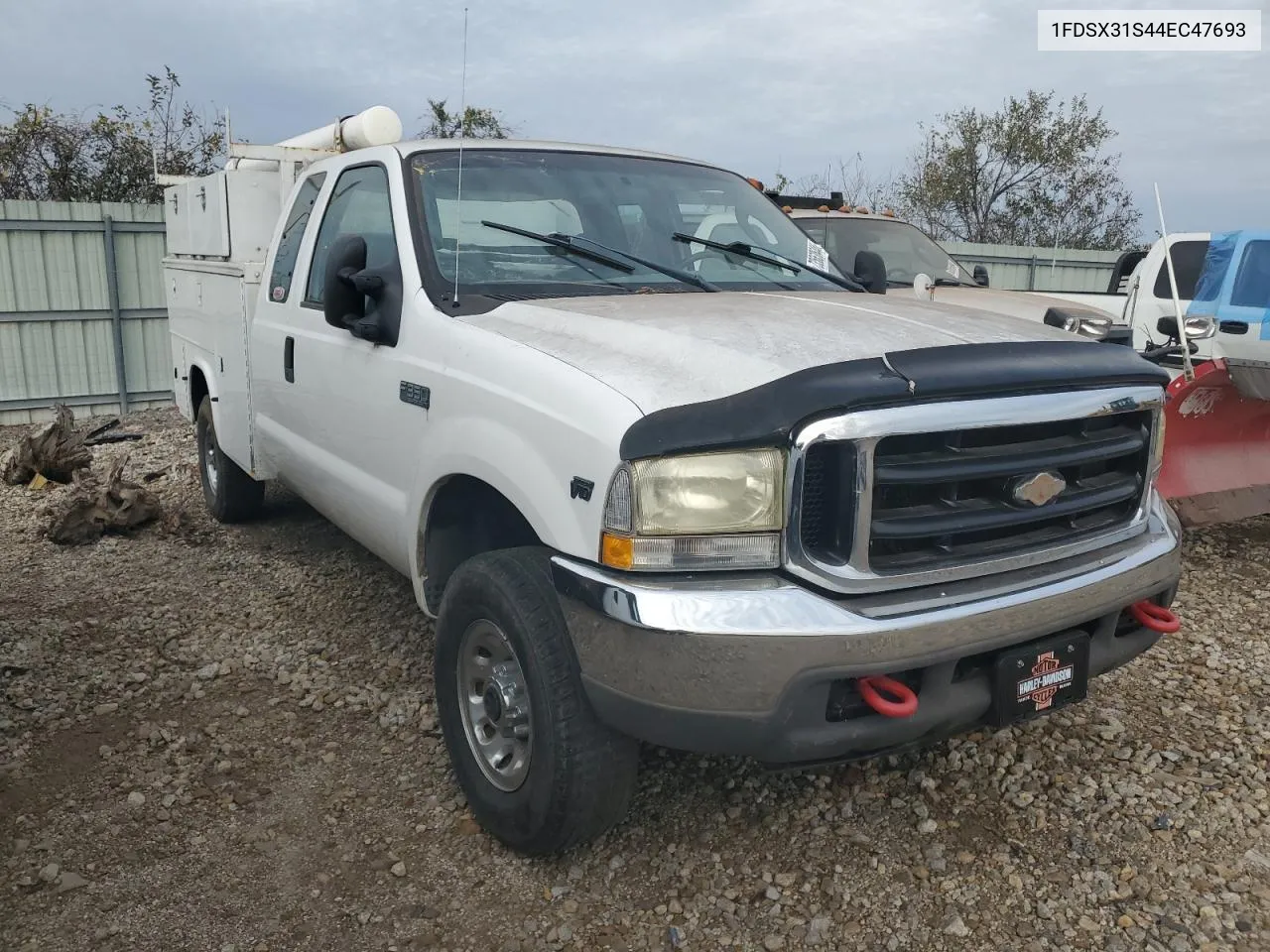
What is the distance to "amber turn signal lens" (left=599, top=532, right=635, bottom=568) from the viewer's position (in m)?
2.32

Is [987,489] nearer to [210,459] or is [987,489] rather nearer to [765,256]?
[765,256]

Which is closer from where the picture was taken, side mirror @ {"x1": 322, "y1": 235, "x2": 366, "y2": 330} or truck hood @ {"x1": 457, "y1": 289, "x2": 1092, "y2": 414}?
truck hood @ {"x1": 457, "y1": 289, "x2": 1092, "y2": 414}

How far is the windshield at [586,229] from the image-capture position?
346cm

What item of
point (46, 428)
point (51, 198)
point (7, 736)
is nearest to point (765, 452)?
point (7, 736)

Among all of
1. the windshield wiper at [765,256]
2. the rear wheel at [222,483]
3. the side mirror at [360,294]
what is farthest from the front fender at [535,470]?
the rear wheel at [222,483]

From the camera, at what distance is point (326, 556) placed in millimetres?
5645

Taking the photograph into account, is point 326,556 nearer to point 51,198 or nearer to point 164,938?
point 164,938

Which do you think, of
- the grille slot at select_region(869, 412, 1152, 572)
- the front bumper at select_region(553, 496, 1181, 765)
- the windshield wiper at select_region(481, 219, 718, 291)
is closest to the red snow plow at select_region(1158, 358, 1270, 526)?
the grille slot at select_region(869, 412, 1152, 572)

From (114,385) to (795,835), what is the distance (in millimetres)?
11476

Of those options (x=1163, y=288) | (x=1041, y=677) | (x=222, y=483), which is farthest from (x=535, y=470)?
(x=1163, y=288)

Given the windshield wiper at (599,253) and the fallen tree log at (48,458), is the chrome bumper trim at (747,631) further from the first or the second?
the fallen tree log at (48,458)

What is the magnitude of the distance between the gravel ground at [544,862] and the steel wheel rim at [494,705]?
0.87ft

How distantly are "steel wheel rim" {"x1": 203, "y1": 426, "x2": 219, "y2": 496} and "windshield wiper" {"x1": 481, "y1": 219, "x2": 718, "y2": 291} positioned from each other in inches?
134

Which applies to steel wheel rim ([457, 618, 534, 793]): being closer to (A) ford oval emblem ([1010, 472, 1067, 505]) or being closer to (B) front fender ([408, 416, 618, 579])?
(B) front fender ([408, 416, 618, 579])
